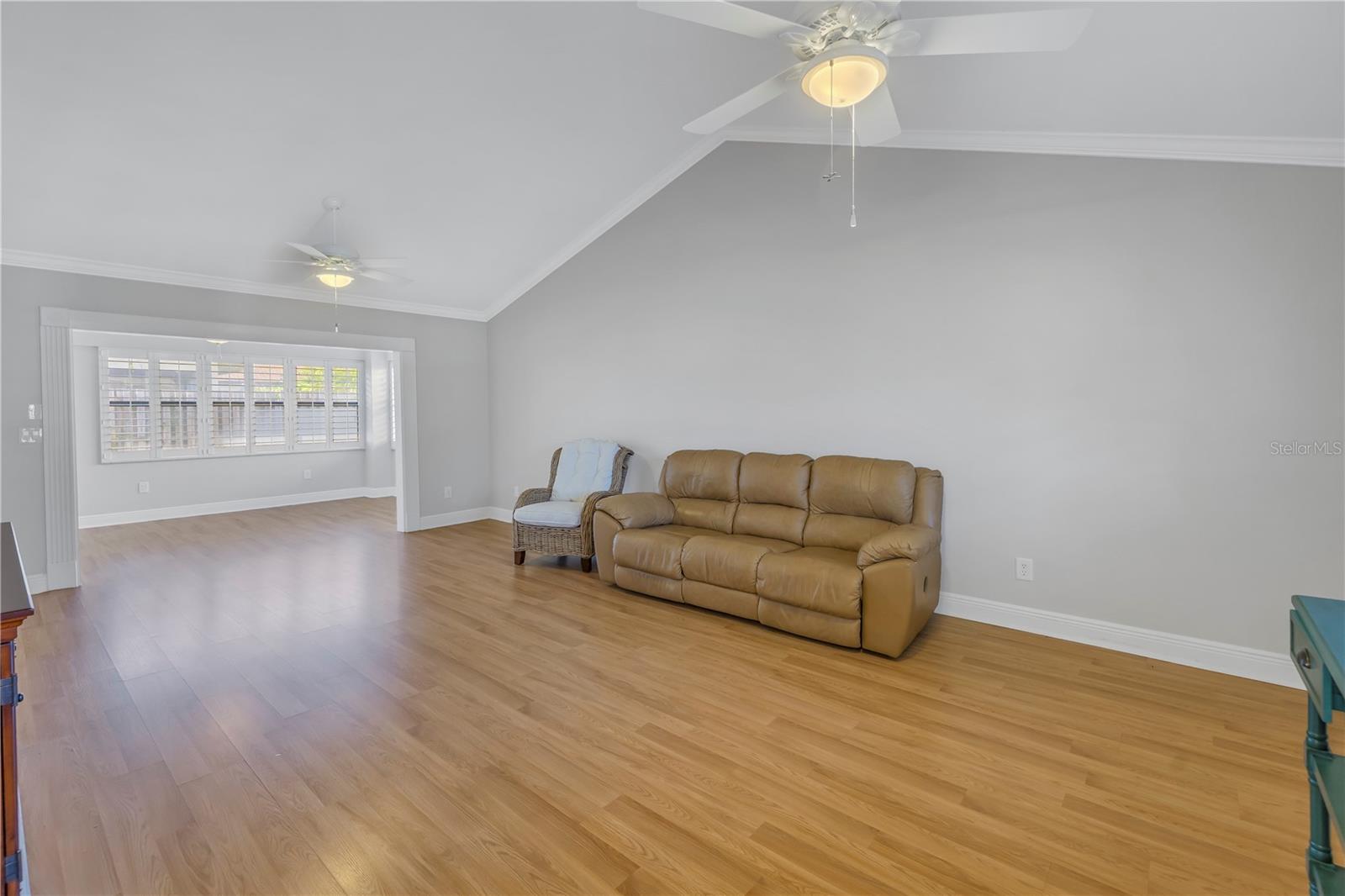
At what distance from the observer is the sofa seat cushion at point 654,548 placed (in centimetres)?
387

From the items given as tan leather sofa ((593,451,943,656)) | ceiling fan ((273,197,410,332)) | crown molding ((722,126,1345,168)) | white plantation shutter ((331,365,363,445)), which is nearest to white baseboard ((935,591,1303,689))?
tan leather sofa ((593,451,943,656))

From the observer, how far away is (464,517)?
684 cm

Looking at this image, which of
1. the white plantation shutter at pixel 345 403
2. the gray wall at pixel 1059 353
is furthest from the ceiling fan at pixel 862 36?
the white plantation shutter at pixel 345 403

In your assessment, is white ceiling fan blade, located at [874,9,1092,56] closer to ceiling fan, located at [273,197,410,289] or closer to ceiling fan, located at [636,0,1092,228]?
ceiling fan, located at [636,0,1092,228]

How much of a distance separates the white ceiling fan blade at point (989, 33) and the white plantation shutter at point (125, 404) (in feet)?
29.1

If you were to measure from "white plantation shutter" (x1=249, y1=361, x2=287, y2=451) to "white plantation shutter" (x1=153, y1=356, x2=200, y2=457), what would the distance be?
2.05 ft

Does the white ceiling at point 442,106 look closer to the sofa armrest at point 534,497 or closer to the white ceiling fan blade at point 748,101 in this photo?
the white ceiling fan blade at point 748,101

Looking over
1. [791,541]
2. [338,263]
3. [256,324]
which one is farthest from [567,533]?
[256,324]

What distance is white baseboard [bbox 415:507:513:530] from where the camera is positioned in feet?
21.4

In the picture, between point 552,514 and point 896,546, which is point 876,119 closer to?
point 896,546

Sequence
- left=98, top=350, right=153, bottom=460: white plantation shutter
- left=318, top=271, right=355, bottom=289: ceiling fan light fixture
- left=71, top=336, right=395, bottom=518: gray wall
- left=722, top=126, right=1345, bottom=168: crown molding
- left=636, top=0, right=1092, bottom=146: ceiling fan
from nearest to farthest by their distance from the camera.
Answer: left=636, top=0, right=1092, bottom=146: ceiling fan
left=722, top=126, right=1345, bottom=168: crown molding
left=318, top=271, right=355, bottom=289: ceiling fan light fixture
left=71, top=336, right=395, bottom=518: gray wall
left=98, top=350, right=153, bottom=460: white plantation shutter

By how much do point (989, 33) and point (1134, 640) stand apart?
10.0 ft

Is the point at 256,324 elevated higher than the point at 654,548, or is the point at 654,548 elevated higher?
the point at 256,324

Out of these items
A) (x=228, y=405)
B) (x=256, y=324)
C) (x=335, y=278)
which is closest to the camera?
(x=335, y=278)
